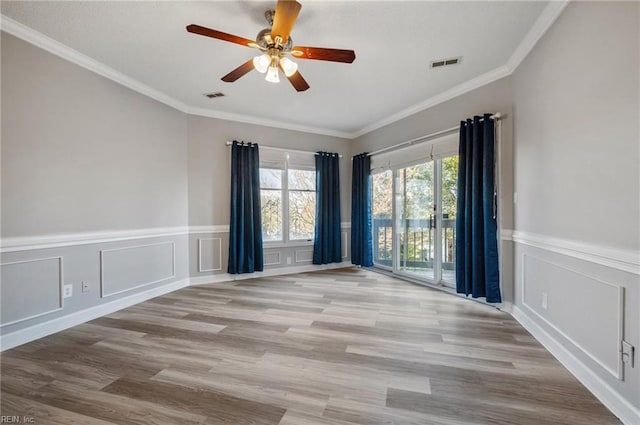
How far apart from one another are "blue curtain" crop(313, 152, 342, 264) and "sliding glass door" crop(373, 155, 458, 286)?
0.73 metres

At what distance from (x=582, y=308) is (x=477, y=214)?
1.46 m

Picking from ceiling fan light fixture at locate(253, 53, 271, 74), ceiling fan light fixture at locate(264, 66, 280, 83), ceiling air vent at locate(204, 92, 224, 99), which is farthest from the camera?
ceiling air vent at locate(204, 92, 224, 99)

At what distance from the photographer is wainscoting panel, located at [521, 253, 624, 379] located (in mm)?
1665

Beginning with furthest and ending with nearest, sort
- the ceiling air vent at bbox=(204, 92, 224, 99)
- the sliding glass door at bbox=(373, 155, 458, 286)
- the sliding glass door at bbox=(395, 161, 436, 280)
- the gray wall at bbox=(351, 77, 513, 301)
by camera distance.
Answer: the sliding glass door at bbox=(395, 161, 436, 280) < the sliding glass door at bbox=(373, 155, 458, 286) < the ceiling air vent at bbox=(204, 92, 224, 99) < the gray wall at bbox=(351, 77, 513, 301)

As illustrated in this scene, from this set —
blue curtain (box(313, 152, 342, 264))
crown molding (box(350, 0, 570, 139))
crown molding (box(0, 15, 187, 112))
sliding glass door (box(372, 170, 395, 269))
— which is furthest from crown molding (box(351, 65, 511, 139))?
crown molding (box(0, 15, 187, 112))

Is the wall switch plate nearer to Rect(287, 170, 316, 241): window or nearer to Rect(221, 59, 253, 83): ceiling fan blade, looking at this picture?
Rect(221, 59, 253, 83): ceiling fan blade

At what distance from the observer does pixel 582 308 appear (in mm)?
1946

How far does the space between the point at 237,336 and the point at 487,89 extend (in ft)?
12.5

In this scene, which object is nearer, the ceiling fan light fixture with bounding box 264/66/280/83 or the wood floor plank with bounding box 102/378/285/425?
the wood floor plank with bounding box 102/378/285/425

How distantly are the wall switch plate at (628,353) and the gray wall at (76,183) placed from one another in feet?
14.5

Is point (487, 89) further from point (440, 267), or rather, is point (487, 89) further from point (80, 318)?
point (80, 318)

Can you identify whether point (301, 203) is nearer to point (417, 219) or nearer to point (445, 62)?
point (417, 219)

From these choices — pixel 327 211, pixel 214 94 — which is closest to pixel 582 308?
pixel 327 211

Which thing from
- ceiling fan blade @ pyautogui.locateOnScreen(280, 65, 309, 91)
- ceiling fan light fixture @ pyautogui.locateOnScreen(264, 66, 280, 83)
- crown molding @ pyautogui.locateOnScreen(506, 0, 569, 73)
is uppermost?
crown molding @ pyautogui.locateOnScreen(506, 0, 569, 73)
